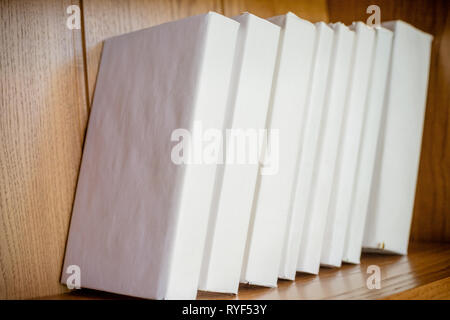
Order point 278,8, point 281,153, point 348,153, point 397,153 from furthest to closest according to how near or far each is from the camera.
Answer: point 278,8 < point 397,153 < point 348,153 < point 281,153

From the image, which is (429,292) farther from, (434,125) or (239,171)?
(434,125)

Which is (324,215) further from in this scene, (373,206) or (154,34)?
(154,34)

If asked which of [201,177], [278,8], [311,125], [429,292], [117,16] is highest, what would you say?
[278,8]

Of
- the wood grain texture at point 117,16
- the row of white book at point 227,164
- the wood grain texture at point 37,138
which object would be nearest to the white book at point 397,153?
the row of white book at point 227,164

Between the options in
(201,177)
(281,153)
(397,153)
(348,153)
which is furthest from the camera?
(397,153)

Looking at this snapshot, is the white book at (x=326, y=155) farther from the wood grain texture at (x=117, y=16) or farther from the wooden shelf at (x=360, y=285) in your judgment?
the wood grain texture at (x=117, y=16)

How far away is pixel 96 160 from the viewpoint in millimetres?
727

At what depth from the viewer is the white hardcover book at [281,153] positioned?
0.67 m

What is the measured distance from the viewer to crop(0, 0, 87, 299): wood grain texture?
0.69 meters

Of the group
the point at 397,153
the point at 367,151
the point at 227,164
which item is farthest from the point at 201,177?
the point at 397,153

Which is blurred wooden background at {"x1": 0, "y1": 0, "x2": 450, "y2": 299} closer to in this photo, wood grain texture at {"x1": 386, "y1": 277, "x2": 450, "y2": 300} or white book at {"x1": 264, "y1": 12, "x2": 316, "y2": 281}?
white book at {"x1": 264, "y1": 12, "x2": 316, "y2": 281}

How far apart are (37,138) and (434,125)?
2.70 feet

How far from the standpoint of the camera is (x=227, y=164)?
619mm

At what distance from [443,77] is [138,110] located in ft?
2.37
